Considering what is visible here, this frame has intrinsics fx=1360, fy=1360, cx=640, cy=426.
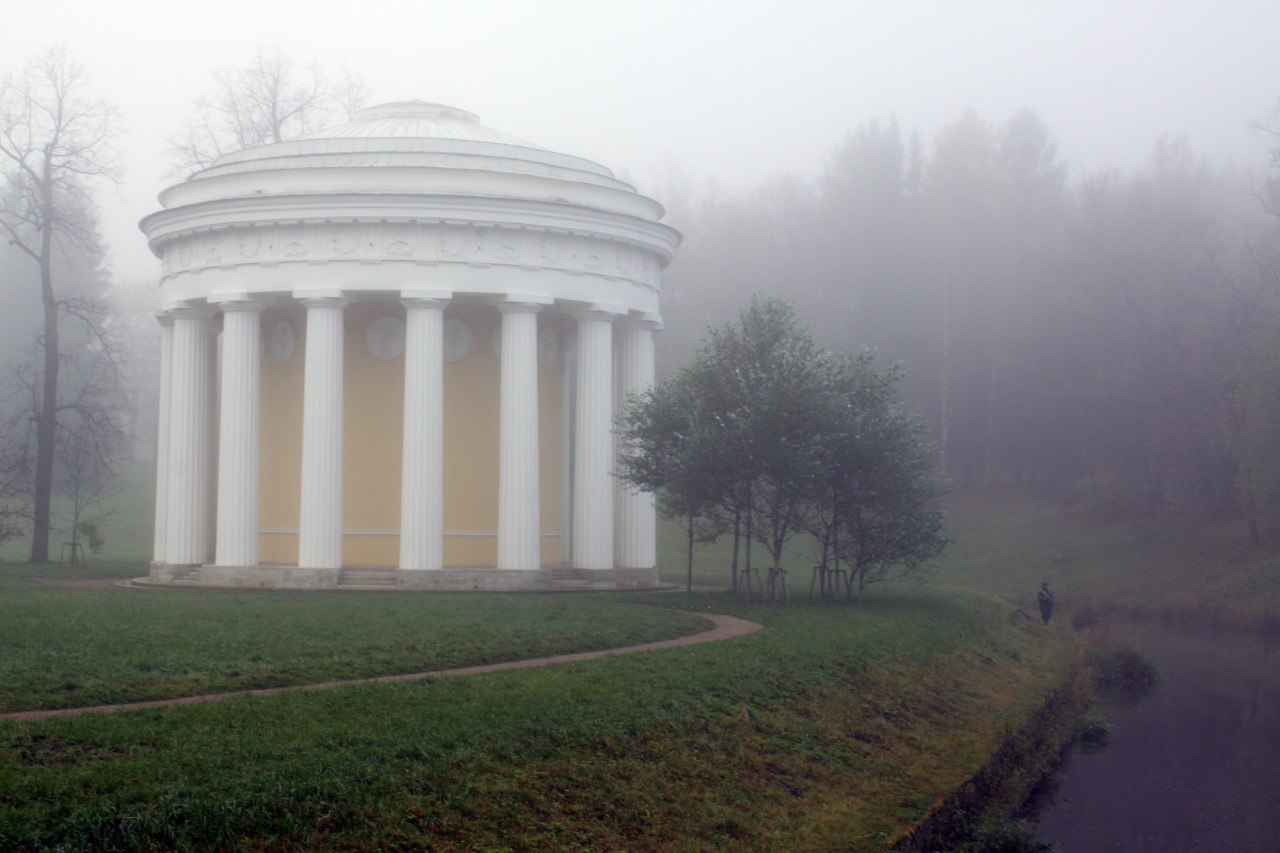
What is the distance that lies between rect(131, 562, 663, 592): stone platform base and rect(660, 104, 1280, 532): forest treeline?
85.5 feet

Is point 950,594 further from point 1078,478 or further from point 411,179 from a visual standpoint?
point 1078,478

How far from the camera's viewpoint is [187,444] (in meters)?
40.7

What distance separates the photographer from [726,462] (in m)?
32.2

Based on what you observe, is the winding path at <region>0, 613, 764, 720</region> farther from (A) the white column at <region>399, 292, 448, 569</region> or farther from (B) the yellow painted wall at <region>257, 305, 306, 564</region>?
(B) the yellow painted wall at <region>257, 305, 306, 564</region>

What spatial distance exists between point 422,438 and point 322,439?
8.90ft

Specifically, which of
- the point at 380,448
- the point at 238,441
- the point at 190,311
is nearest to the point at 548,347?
the point at 380,448

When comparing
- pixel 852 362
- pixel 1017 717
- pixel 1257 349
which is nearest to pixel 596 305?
pixel 852 362

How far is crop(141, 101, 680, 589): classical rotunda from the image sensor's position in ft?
120

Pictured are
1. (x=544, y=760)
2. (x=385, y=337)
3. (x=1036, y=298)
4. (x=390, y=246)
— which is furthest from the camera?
(x=1036, y=298)

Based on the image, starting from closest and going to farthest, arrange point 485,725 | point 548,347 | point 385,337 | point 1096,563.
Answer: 1. point 485,725
2. point 385,337
3. point 548,347
4. point 1096,563

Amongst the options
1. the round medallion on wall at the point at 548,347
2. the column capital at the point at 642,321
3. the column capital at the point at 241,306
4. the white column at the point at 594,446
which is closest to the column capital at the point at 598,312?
the white column at the point at 594,446

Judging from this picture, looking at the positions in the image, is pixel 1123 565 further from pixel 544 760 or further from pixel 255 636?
pixel 544 760

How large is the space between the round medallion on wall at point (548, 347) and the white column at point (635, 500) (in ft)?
7.56

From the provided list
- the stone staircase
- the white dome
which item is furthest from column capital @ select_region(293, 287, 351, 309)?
the stone staircase
